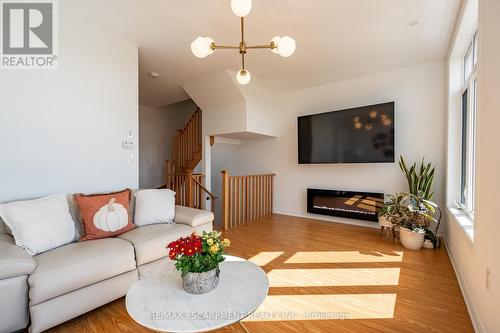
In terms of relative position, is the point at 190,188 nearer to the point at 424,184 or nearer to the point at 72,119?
the point at 72,119

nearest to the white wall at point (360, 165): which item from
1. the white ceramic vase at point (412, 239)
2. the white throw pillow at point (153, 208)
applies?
the white ceramic vase at point (412, 239)

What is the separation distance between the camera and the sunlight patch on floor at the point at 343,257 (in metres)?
2.68

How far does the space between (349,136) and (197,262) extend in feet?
11.6

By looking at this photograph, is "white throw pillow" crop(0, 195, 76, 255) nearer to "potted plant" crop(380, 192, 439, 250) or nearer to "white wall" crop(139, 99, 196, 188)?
"potted plant" crop(380, 192, 439, 250)

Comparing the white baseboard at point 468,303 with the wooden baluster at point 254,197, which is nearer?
the white baseboard at point 468,303

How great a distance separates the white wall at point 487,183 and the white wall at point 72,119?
3.45m

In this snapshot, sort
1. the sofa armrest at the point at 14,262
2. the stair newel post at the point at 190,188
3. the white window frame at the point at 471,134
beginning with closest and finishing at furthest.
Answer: the sofa armrest at the point at 14,262 → the white window frame at the point at 471,134 → the stair newel post at the point at 190,188

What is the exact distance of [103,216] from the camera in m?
2.14

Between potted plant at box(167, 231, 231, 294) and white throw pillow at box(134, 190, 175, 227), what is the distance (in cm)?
136

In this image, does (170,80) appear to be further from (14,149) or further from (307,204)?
(307,204)

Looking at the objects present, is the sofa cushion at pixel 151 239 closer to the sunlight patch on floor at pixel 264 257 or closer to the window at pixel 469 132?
the sunlight patch on floor at pixel 264 257

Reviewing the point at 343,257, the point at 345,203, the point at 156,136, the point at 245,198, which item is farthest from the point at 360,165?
the point at 156,136

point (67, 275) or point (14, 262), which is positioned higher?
point (14, 262)

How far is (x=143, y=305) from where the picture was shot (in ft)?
3.84
